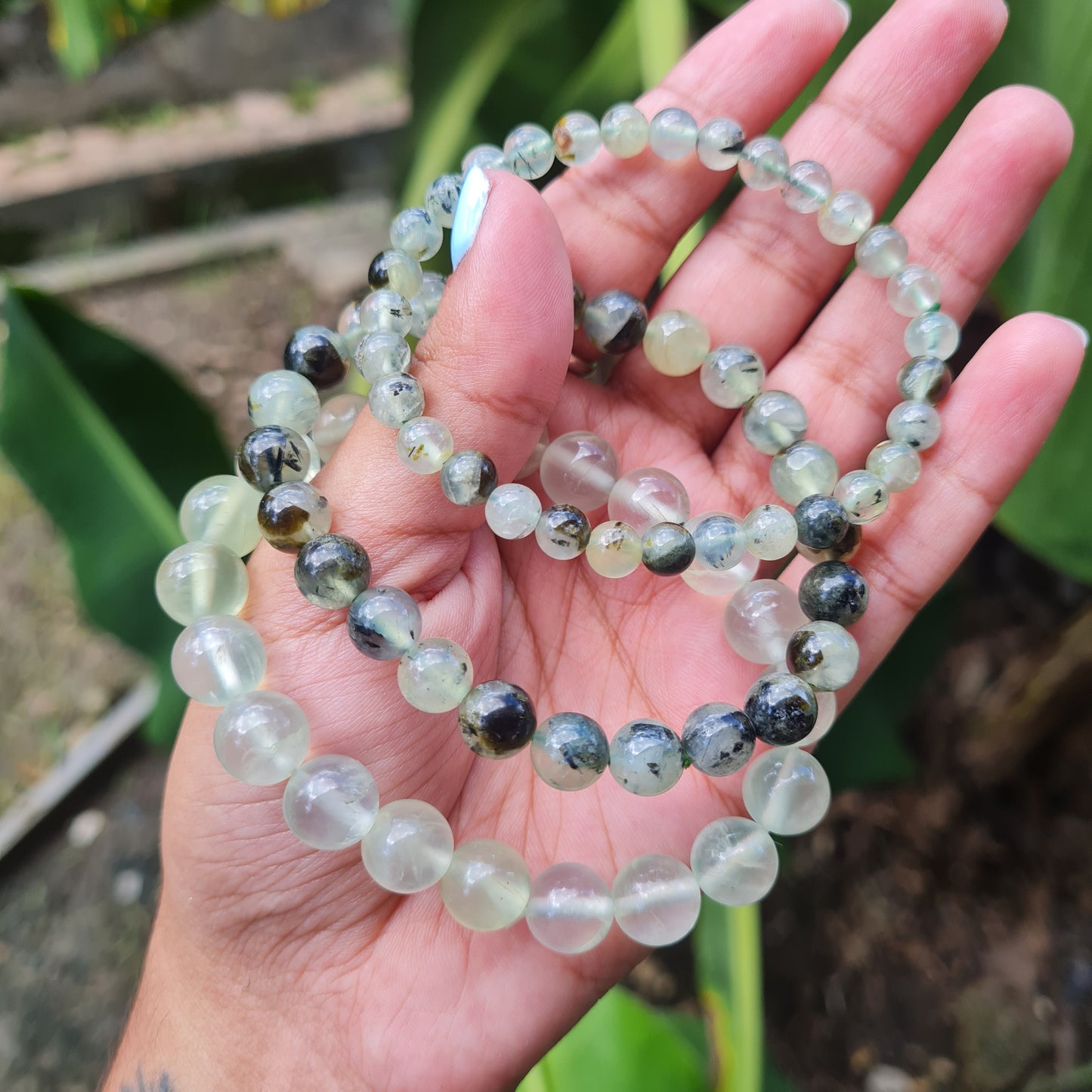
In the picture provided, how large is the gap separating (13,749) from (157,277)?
107cm

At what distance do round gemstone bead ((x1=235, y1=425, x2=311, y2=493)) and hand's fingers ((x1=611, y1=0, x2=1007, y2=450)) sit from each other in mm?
419

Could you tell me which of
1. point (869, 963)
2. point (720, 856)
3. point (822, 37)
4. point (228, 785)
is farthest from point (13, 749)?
point (822, 37)

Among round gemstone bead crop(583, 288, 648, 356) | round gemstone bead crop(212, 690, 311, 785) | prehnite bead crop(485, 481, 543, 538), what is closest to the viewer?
round gemstone bead crop(212, 690, 311, 785)

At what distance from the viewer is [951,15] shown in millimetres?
1030

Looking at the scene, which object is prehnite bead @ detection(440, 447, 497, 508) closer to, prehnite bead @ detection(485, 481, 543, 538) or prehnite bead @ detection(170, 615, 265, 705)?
prehnite bead @ detection(485, 481, 543, 538)

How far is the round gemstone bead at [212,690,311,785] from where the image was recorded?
80 cm

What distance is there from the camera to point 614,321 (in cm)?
103

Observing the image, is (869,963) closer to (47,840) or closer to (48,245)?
(47,840)

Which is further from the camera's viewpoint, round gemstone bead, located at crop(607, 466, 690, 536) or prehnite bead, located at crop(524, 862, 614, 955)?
round gemstone bead, located at crop(607, 466, 690, 536)

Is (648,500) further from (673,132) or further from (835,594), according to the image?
(673,132)

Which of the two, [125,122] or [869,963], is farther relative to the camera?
[125,122]

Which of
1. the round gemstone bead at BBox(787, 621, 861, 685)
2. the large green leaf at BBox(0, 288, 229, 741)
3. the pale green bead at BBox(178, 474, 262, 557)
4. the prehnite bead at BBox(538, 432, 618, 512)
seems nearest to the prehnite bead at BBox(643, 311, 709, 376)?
the prehnite bead at BBox(538, 432, 618, 512)

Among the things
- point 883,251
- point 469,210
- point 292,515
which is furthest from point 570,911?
point 883,251

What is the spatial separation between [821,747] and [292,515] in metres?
0.89
